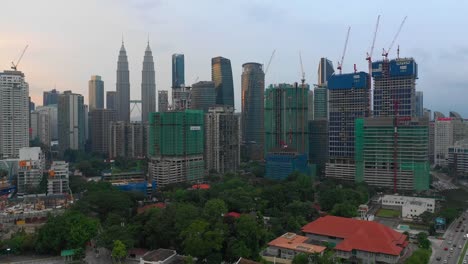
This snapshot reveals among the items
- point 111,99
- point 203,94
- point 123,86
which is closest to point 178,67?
point 123,86

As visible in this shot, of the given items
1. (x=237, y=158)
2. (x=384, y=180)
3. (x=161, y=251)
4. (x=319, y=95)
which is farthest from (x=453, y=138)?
(x=161, y=251)

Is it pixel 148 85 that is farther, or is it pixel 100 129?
pixel 148 85

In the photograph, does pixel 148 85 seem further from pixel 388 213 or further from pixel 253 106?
pixel 388 213

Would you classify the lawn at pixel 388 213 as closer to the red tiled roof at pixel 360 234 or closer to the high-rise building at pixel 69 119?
the red tiled roof at pixel 360 234

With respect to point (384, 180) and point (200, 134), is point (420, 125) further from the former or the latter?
point (200, 134)

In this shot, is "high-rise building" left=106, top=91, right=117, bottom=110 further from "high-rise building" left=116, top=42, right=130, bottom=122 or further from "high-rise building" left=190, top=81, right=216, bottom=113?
"high-rise building" left=190, top=81, right=216, bottom=113

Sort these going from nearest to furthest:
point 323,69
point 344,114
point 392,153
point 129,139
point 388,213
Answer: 1. point 388,213
2. point 392,153
3. point 344,114
4. point 129,139
5. point 323,69

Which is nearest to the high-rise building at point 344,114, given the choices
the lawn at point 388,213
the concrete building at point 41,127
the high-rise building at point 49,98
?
the lawn at point 388,213
